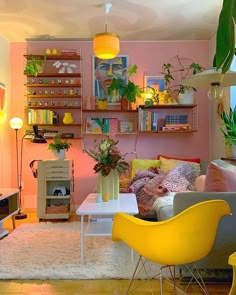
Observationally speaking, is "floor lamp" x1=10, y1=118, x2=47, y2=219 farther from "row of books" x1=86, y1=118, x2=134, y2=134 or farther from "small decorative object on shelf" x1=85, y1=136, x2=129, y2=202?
"small decorative object on shelf" x1=85, y1=136, x2=129, y2=202

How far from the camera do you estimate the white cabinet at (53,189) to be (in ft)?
14.8

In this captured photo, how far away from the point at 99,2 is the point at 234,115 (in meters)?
2.01

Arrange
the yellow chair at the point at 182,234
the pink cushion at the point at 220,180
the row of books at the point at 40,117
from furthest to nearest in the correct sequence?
1. the row of books at the point at 40,117
2. the pink cushion at the point at 220,180
3. the yellow chair at the point at 182,234

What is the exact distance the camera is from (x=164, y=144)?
5.33 meters

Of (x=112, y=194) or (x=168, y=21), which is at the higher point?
(x=168, y=21)

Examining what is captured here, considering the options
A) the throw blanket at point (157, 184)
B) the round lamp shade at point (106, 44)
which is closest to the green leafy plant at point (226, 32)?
the round lamp shade at point (106, 44)

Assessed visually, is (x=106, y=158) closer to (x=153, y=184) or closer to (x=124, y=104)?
(x=153, y=184)

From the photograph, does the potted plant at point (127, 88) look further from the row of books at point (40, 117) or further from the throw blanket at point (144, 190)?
the throw blanket at point (144, 190)

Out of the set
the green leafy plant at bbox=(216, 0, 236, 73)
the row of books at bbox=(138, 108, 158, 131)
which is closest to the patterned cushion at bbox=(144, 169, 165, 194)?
the row of books at bbox=(138, 108, 158, 131)

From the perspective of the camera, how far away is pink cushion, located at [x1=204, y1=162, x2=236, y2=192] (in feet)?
8.21

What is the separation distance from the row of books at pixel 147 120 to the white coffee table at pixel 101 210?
1.74 metres

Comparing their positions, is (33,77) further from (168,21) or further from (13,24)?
(168,21)

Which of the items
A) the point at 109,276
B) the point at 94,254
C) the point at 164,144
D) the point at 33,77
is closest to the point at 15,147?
the point at 33,77

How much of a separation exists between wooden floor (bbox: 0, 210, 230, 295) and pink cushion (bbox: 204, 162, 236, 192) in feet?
2.33
